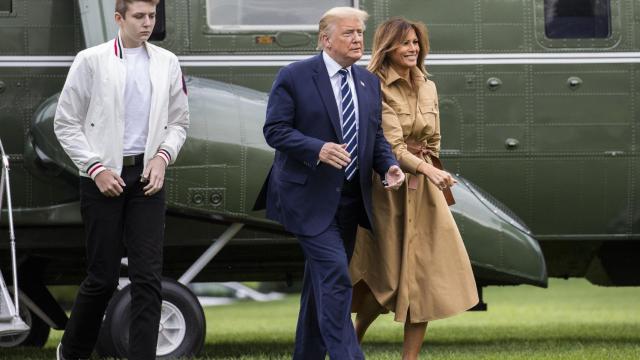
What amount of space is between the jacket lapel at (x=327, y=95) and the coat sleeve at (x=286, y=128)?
13cm

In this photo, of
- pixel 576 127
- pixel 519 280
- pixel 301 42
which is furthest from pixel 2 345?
pixel 576 127

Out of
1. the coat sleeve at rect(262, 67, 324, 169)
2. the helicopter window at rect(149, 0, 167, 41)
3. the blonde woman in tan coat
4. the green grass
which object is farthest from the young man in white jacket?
the helicopter window at rect(149, 0, 167, 41)

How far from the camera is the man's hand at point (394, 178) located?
6285mm

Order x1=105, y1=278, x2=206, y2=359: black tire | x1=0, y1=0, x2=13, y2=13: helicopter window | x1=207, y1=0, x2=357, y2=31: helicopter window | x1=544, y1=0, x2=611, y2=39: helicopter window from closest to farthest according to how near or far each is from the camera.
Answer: x1=105, y1=278, x2=206, y2=359: black tire → x1=0, y1=0, x2=13, y2=13: helicopter window → x1=207, y1=0, x2=357, y2=31: helicopter window → x1=544, y1=0, x2=611, y2=39: helicopter window

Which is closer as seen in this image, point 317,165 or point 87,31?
point 317,165

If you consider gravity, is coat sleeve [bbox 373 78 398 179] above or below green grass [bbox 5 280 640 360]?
above

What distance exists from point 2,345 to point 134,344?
3365mm

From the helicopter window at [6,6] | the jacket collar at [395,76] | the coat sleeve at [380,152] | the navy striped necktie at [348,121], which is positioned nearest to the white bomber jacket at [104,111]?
the navy striped necktie at [348,121]

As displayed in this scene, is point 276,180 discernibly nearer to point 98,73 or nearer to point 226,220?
point 98,73

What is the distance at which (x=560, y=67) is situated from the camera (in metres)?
9.38

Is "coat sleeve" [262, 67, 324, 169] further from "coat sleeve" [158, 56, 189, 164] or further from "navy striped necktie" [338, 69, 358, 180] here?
"coat sleeve" [158, 56, 189, 164]

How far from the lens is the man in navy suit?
20.5 ft

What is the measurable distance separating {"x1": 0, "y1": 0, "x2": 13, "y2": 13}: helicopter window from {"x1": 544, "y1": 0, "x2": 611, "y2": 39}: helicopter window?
3.58 m

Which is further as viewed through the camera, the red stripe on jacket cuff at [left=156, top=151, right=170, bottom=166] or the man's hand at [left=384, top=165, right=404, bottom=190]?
the red stripe on jacket cuff at [left=156, top=151, right=170, bottom=166]
